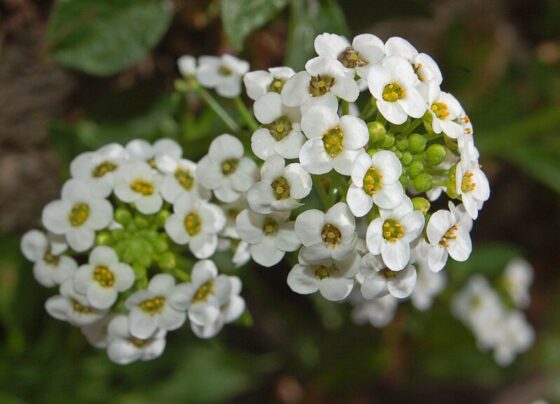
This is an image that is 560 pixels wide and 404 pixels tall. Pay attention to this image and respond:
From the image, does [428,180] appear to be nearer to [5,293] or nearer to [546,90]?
[5,293]

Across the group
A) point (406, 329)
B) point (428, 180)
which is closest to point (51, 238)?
point (428, 180)

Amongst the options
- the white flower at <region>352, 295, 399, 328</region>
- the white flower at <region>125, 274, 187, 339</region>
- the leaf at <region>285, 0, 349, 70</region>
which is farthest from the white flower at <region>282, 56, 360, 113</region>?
the white flower at <region>352, 295, 399, 328</region>

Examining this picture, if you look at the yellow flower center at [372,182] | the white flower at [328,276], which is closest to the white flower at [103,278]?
the white flower at [328,276]

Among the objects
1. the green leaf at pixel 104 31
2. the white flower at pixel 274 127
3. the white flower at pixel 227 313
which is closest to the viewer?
the white flower at pixel 274 127

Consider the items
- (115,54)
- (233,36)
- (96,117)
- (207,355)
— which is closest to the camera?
(233,36)

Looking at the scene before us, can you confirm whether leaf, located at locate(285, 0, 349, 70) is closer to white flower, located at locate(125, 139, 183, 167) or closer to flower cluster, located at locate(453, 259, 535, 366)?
white flower, located at locate(125, 139, 183, 167)

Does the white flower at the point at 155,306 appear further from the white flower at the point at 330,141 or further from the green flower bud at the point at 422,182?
the green flower bud at the point at 422,182
